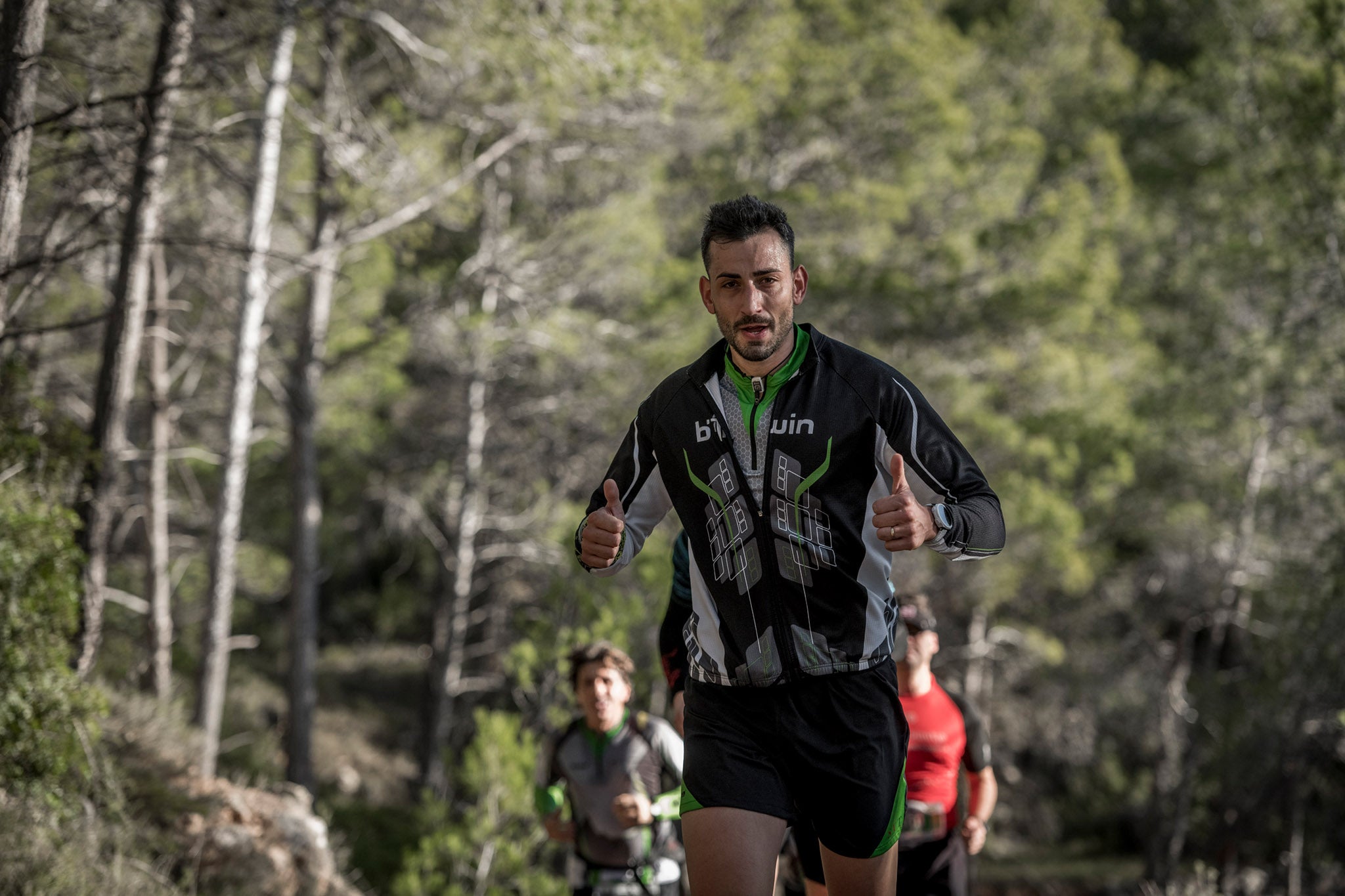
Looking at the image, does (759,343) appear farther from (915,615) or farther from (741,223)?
(915,615)

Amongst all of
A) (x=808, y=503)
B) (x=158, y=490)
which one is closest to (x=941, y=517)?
(x=808, y=503)

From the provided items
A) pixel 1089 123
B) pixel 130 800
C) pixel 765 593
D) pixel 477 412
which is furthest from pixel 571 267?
pixel 1089 123

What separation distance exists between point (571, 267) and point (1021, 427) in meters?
8.28

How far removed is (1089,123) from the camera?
2406 centimetres

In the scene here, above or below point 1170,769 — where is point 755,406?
above

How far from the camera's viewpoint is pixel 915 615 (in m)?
4.52

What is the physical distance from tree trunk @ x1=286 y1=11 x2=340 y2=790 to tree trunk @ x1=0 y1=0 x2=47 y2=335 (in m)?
7.84

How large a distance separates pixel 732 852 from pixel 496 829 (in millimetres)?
6488

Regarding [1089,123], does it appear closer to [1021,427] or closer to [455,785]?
[1021,427]

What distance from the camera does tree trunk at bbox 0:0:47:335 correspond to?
13.1 feet

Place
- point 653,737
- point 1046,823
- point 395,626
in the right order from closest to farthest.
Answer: point 653,737, point 1046,823, point 395,626

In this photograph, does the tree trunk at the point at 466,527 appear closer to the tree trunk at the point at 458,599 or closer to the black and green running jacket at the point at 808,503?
the tree trunk at the point at 458,599

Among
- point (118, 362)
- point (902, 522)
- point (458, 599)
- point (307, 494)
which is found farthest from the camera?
point (458, 599)

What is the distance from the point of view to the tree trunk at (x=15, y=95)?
157 inches
